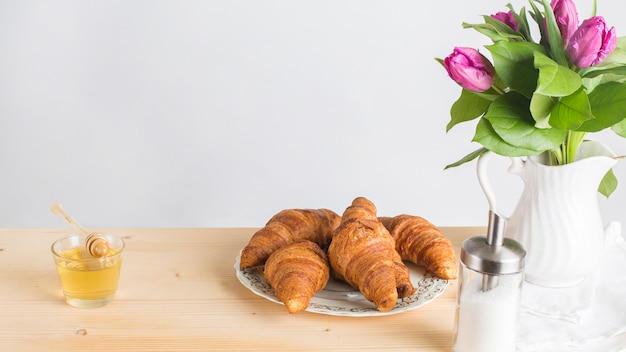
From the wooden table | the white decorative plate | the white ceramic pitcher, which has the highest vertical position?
the white ceramic pitcher

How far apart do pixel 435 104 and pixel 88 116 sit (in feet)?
3.71

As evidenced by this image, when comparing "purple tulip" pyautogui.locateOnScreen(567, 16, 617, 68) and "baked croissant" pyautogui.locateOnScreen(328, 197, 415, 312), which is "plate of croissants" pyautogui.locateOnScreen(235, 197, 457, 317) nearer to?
"baked croissant" pyautogui.locateOnScreen(328, 197, 415, 312)

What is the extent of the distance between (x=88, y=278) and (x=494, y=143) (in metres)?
0.59

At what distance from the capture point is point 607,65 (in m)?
1.13

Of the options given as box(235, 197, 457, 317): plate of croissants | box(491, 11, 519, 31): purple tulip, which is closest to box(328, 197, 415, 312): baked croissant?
box(235, 197, 457, 317): plate of croissants

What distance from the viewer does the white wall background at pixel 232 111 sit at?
2.53 m

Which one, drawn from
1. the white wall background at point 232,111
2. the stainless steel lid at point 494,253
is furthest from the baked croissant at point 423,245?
the white wall background at point 232,111

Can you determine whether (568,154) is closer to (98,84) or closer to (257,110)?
(257,110)

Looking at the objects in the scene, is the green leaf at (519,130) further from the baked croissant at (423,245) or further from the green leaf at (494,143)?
the baked croissant at (423,245)

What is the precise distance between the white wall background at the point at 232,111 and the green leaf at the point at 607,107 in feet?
4.94

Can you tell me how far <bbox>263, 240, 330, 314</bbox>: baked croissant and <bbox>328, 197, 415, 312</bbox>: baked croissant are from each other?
3 cm

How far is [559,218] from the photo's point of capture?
1169 mm

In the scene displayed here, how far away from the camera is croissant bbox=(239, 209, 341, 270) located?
4.01 feet

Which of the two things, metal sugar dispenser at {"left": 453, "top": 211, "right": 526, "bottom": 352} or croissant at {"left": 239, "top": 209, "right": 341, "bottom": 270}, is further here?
croissant at {"left": 239, "top": 209, "right": 341, "bottom": 270}
